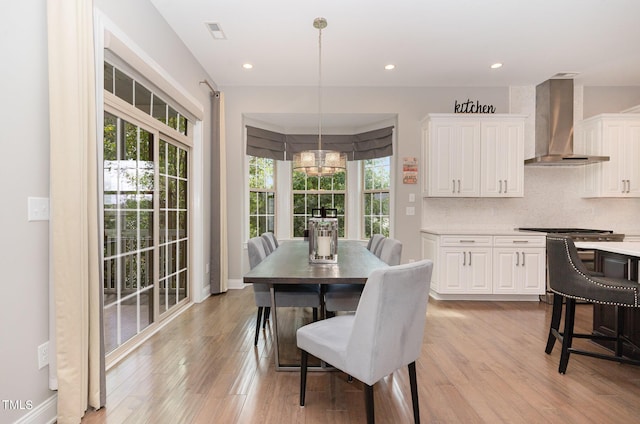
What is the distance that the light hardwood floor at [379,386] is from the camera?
1831mm

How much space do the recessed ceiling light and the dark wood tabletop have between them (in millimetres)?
2268

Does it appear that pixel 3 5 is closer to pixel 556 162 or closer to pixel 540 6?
pixel 540 6

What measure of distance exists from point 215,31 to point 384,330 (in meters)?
3.21

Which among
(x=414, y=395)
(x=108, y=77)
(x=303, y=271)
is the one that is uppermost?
(x=108, y=77)

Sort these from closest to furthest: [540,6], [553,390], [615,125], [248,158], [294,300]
Answer: [553,390] < [294,300] < [540,6] < [615,125] < [248,158]

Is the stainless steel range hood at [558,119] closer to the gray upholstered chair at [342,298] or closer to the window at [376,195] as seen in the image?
the window at [376,195]

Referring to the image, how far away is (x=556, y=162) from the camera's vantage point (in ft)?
14.4

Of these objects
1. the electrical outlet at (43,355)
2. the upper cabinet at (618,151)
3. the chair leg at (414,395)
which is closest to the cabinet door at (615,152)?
the upper cabinet at (618,151)

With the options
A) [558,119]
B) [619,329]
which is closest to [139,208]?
[619,329]

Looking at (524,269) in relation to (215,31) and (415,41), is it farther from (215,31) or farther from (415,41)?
(215,31)

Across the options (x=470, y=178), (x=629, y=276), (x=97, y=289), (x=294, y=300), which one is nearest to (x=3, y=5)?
(x=97, y=289)

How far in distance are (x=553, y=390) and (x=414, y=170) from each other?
311 cm

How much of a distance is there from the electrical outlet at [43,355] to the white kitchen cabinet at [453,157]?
4091 mm

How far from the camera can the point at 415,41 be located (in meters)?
3.46
